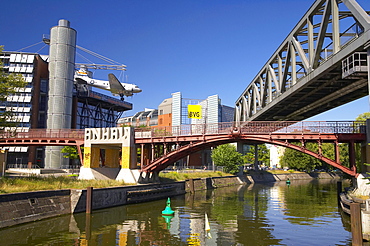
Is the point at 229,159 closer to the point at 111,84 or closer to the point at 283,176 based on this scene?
the point at 283,176

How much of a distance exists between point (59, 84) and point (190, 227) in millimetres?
67032

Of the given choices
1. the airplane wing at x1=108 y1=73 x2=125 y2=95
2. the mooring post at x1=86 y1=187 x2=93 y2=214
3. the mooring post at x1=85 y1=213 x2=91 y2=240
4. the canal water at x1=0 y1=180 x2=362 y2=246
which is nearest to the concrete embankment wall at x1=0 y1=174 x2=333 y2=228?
the mooring post at x1=86 y1=187 x2=93 y2=214

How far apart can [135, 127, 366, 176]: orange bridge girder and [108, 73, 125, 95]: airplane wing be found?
51190 mm

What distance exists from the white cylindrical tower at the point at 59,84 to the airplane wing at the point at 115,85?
12.9 m

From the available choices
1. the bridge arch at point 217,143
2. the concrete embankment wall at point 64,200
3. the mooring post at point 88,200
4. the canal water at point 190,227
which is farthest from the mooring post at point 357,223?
the concrete embankment wall at point 64,200

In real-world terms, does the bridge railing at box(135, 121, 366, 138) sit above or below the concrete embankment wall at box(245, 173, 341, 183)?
above

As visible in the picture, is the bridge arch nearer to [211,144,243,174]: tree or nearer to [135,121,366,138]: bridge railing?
[135,121,366,138]: bridge railing

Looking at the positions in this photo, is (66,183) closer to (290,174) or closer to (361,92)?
(361,92)

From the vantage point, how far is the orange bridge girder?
3658cm

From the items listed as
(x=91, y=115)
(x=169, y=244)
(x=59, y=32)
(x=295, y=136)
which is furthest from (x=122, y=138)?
(x=91, y=115)

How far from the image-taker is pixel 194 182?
54.5 meters

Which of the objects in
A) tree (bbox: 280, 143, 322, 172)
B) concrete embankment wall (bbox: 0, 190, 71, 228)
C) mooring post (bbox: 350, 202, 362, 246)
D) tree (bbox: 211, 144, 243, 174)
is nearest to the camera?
mooring post (bbox: 350, 202, 362, 246)

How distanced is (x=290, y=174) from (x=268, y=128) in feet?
201

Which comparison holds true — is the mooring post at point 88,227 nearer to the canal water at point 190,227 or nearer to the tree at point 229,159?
the canal water at point 190,227
